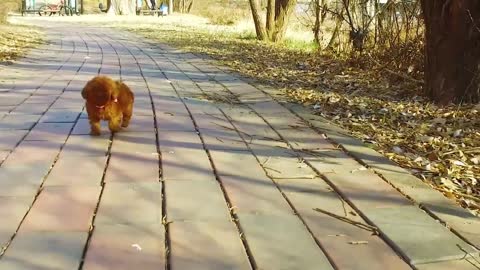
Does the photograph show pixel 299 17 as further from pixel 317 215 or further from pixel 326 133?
pixel 317 215

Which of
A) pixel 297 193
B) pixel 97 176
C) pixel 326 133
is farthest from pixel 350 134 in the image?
pixel 97 176

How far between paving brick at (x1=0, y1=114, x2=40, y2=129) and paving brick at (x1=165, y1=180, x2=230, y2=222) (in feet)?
6.01

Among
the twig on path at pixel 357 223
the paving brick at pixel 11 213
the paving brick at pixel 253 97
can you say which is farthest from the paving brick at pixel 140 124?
the twig on path at pixel 357 223

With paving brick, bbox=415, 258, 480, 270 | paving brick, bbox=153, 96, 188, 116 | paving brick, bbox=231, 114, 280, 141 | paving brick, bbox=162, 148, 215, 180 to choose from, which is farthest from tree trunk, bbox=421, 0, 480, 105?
paving brick, bbox=415, 258, 480, 270

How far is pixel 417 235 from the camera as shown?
8.07 ft

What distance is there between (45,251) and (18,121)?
2.54 metres

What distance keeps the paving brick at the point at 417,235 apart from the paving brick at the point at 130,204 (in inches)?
40.7

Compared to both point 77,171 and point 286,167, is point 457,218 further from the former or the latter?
point 77,171

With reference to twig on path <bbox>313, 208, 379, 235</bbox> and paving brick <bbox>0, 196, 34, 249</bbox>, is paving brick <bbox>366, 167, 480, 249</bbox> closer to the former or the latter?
twig on path <bbox>313, 208, 379, 235</bbox>

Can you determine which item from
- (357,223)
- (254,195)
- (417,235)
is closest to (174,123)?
(254,195)

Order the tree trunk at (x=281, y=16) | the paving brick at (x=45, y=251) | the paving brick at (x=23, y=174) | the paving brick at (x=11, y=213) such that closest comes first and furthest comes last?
the paving brick at (x=45, y=251), the paving brick at (x=11, y=213), the paving brick at (x=23, y=174), the tree trunk at (x=281, y=16)

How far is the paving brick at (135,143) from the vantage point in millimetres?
3738

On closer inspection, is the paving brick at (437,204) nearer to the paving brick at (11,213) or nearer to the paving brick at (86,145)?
the paving brick at (86,145)

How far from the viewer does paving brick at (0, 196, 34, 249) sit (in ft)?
7.72
